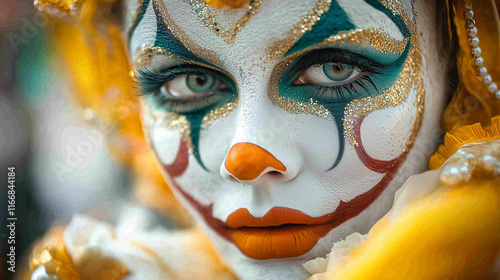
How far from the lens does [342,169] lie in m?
0.80

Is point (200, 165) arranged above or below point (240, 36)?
below

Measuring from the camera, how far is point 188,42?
2.63ft

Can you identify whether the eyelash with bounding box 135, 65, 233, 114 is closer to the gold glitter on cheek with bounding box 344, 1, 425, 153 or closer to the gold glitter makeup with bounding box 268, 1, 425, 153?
the gold glitter makeup with bounding box 268, 1, 425, 153

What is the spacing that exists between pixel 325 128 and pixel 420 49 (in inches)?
9.5

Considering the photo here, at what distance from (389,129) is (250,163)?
26cm

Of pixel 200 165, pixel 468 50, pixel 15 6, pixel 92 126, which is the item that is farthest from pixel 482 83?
pixel 15 6

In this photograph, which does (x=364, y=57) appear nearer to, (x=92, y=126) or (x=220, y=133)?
(x=220, y=133)

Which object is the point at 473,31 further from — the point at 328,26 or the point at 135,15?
the point at 135,15

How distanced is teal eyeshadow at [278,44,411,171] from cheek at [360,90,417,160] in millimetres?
39

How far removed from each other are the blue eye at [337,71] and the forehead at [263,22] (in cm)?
7

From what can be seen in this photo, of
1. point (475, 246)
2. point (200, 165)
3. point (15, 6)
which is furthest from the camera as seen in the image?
point (15, 6)

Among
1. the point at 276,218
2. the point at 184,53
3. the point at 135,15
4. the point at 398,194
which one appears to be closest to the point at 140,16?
the point at 135,15

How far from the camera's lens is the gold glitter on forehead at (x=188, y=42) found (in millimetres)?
796

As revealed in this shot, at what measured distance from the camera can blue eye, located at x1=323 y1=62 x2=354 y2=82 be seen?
789 millimetres
